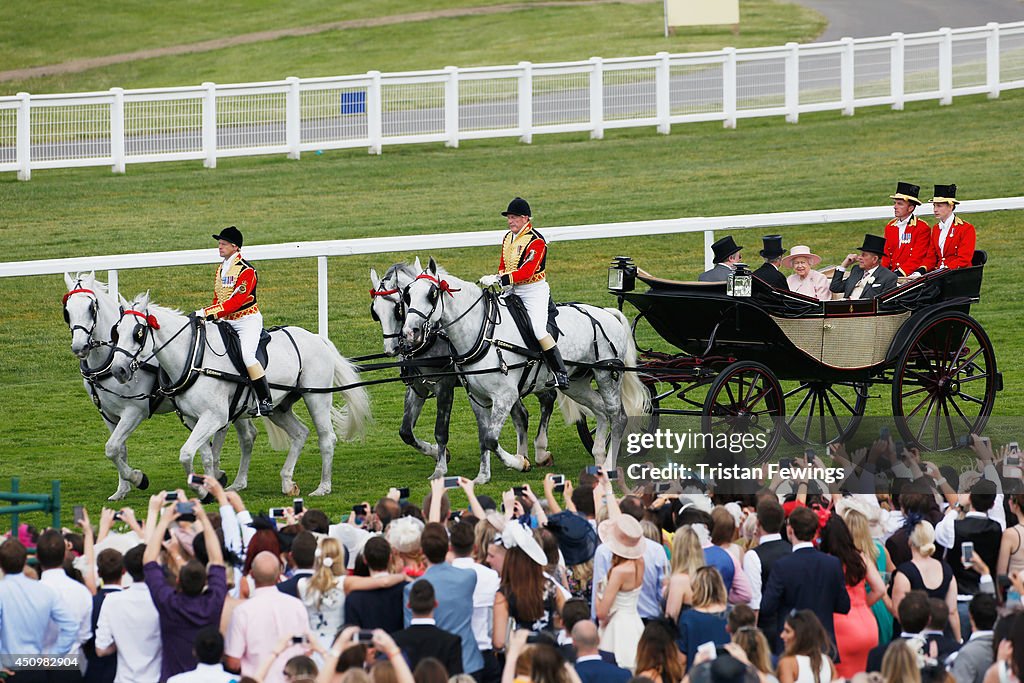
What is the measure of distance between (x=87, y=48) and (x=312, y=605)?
36.6m

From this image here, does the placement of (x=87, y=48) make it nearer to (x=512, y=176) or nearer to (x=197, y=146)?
(x=197, y=146)

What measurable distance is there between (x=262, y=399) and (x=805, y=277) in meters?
4.74

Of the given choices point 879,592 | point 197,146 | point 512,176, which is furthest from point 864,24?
point 879,592

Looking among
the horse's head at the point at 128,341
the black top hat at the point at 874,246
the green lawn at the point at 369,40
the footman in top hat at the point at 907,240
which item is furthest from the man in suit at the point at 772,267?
the green lawn at the point at 369,40

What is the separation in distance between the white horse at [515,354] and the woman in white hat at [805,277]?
1.50m

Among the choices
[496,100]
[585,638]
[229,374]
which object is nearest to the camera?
[585,638]

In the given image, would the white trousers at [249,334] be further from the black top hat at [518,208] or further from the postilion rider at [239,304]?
the black top hat at [518,208]

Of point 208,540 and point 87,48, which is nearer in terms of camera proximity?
point 208,540

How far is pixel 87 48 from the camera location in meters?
42.2

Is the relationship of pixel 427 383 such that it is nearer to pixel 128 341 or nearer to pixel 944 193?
pixel 128 341

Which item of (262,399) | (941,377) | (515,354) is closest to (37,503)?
(262,399)

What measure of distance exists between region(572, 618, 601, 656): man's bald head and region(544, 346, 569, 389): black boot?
21.2 ft

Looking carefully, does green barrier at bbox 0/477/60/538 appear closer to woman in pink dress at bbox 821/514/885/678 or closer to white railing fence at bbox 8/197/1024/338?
woman in pink dress at bbox 821/514/885/678

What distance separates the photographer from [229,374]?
13.1 meters
